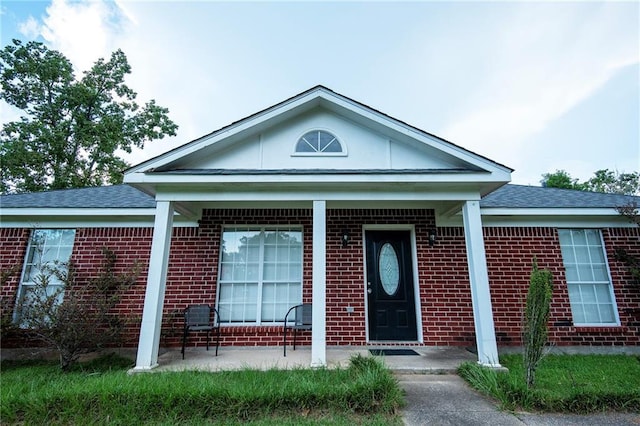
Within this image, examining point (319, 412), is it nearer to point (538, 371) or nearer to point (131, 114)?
point (538, 371)

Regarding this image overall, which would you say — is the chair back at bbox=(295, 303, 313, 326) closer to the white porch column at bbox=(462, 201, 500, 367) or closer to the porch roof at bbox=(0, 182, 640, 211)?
the white porch column at bbox=(462, 201, 500, 367)

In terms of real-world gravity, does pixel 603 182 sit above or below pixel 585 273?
above

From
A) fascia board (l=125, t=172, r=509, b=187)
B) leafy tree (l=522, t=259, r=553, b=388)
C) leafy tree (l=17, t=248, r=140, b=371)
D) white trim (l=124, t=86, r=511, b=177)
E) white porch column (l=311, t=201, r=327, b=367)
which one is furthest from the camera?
white trim (l=124, t=86, r=511, b=177)

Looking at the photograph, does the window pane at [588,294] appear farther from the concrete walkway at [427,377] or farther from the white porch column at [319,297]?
the white porch column at [319,297]

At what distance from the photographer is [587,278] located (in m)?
6.10

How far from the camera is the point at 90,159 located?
16.1m

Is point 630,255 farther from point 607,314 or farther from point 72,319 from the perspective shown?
point 72,319

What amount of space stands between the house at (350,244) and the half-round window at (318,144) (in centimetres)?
2

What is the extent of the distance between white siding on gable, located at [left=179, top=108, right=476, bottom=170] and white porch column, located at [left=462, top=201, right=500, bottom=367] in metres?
1.08

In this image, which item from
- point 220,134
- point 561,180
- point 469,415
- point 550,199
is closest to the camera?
point 469,415

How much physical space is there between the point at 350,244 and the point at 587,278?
5.00 metres

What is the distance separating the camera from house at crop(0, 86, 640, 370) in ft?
18.2

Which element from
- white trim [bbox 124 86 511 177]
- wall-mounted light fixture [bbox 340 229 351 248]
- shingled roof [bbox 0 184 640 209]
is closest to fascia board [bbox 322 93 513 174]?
white trim [bbox 124 86 511 177]

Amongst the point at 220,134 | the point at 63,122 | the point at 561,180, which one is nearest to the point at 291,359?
the point at 220,134
